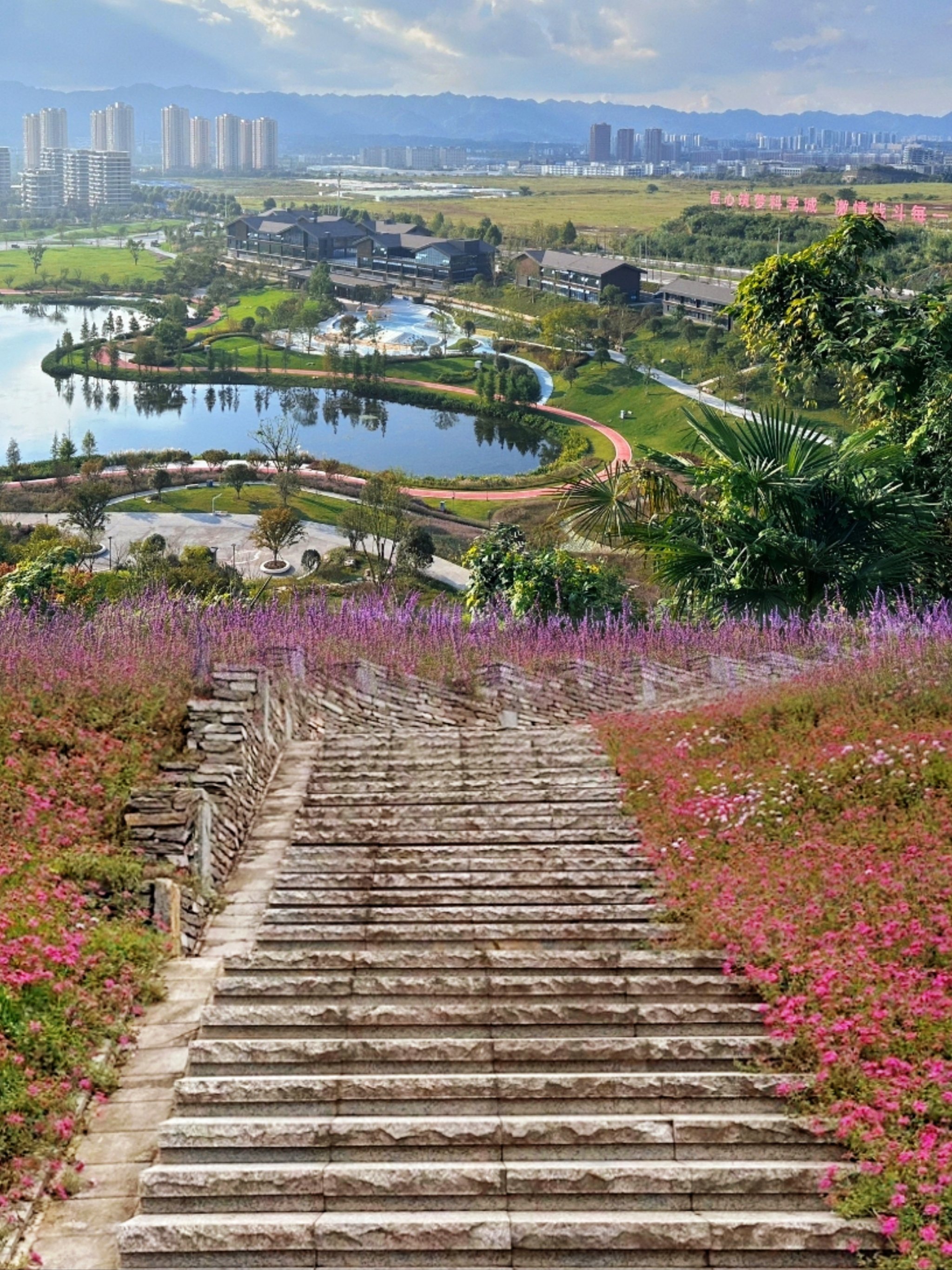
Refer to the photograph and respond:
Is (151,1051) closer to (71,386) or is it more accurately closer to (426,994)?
(426,994)

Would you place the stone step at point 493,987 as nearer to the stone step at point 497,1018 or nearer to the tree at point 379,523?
the stone step at point 497,1018

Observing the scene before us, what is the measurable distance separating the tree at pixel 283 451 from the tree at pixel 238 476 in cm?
119

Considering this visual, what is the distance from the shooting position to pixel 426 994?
672 cm

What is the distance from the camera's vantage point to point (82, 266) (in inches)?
5157

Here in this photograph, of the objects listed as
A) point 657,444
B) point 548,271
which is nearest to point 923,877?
point 657,444

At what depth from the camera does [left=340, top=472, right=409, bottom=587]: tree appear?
45.2 meters

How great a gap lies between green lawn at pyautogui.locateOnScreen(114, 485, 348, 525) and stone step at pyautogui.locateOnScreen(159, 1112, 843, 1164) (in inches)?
1868

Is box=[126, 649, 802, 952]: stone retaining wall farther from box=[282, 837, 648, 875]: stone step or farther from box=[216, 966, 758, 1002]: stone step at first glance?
box=[216, 966, 758, 1002]: stone step

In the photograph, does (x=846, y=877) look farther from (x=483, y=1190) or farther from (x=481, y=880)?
(x=483, y=1190)

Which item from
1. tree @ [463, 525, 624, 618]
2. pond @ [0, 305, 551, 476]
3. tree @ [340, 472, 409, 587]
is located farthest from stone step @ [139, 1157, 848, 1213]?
pond @ [0, 305, 551, 476]

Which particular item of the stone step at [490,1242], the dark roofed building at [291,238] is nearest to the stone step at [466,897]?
the stone step at [490,1242]

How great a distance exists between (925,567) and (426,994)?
29.3 ft

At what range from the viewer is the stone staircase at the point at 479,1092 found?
5.12m

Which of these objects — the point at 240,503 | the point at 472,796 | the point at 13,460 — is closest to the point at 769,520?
the point at 472,796
